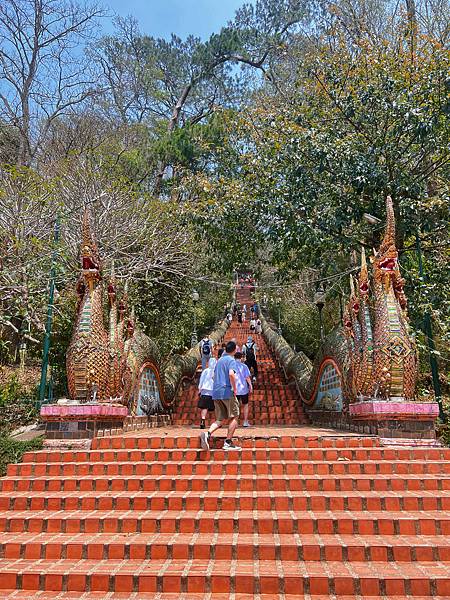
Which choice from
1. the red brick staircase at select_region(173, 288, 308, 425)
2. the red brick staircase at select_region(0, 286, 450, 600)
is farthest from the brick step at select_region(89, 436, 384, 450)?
the red brick staircase at select_region(173, 288, 308, 425)

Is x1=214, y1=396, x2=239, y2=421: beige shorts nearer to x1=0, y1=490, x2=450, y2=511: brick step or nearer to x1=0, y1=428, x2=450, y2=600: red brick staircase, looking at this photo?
x1=0, y1=428, x2=450, y2=600: red brick staircase

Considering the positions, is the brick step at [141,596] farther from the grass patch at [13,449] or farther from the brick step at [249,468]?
the grass patch at [13,449]

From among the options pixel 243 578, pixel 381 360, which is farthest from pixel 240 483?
pixel 381 360

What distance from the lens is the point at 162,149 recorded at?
1831cm

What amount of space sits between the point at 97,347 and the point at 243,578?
13.8 feet

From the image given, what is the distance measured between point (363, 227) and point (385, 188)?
130 cm

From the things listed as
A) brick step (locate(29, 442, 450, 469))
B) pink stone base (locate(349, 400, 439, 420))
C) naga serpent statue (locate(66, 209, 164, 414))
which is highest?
naga serpent statue (locate(66, 209, 164, 414))

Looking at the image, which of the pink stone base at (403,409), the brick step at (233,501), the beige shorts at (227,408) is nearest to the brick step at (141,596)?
the brick step at (233,501)

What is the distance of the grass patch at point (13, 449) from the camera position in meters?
6.46

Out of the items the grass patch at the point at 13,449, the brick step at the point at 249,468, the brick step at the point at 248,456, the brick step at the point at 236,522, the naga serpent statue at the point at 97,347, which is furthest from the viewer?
the naga serpent statue at the point at 97,347

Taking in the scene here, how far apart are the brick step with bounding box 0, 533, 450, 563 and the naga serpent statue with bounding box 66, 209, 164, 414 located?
109 inches

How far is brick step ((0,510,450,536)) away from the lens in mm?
4473

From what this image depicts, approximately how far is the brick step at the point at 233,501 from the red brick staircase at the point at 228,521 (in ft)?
0.03

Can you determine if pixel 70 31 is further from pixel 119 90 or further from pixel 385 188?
pixel 385 188
